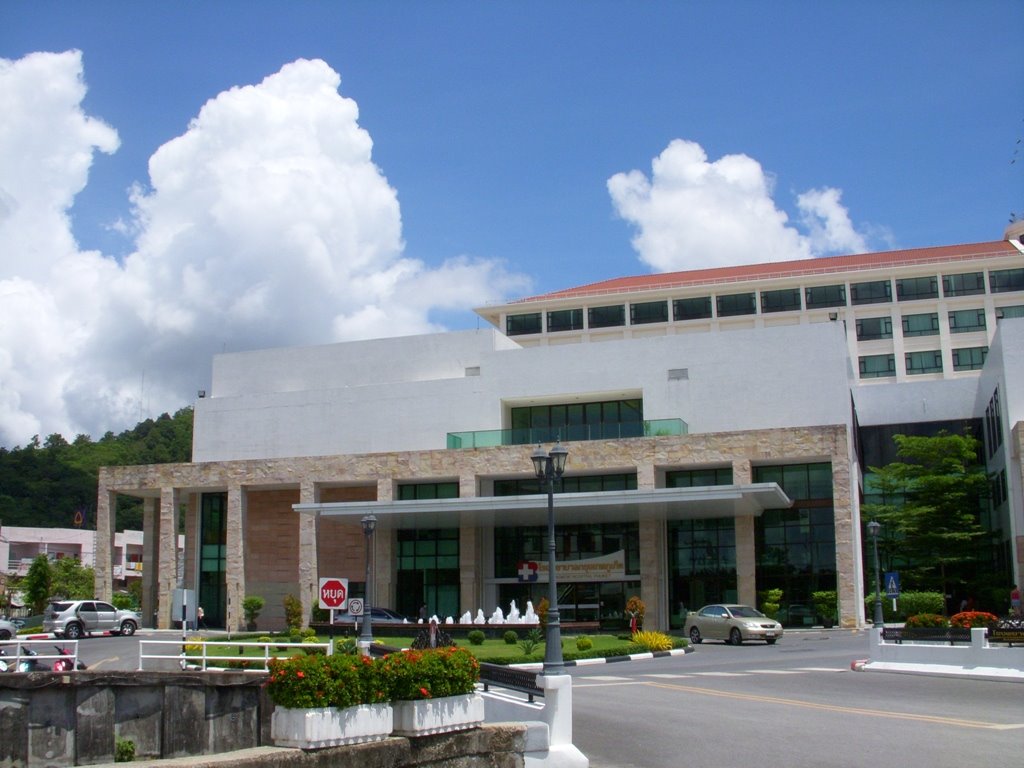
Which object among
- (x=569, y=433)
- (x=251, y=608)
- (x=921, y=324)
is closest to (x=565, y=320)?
(x=921, y=324)

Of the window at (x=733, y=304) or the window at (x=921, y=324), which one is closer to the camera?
the window at (x=921, y=324)

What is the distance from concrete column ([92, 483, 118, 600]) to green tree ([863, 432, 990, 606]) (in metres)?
38.1

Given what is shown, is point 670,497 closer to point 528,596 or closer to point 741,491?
point 741,491

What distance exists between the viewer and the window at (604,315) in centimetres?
8444

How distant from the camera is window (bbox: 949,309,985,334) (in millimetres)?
76750

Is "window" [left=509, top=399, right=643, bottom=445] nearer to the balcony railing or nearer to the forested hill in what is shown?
the balcony railing

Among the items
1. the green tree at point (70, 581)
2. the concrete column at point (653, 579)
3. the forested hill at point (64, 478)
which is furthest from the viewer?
the forested hill at point (64, 478)

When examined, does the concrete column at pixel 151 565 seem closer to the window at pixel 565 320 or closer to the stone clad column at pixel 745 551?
the stone clad column at pixel 745 551

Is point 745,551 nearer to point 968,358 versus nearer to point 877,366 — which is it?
point 877,366

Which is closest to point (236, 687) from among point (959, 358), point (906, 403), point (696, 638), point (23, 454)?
point (696, 638)

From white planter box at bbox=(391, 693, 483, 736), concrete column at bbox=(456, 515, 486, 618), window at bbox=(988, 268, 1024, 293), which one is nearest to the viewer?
white planter box at bbox=(391, 693, 483, 736)

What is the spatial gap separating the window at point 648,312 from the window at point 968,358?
21634 mm

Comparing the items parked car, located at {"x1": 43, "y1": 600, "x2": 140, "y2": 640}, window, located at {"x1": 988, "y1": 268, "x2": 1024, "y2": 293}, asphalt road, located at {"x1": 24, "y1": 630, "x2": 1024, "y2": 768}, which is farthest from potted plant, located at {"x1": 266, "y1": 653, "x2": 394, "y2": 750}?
window, located at {"x1": 988, "y1": 268, "x2": 1024, "y2": 293}

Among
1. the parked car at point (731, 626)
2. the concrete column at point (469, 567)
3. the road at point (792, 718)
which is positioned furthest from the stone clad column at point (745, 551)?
the road at point (792, 718)
